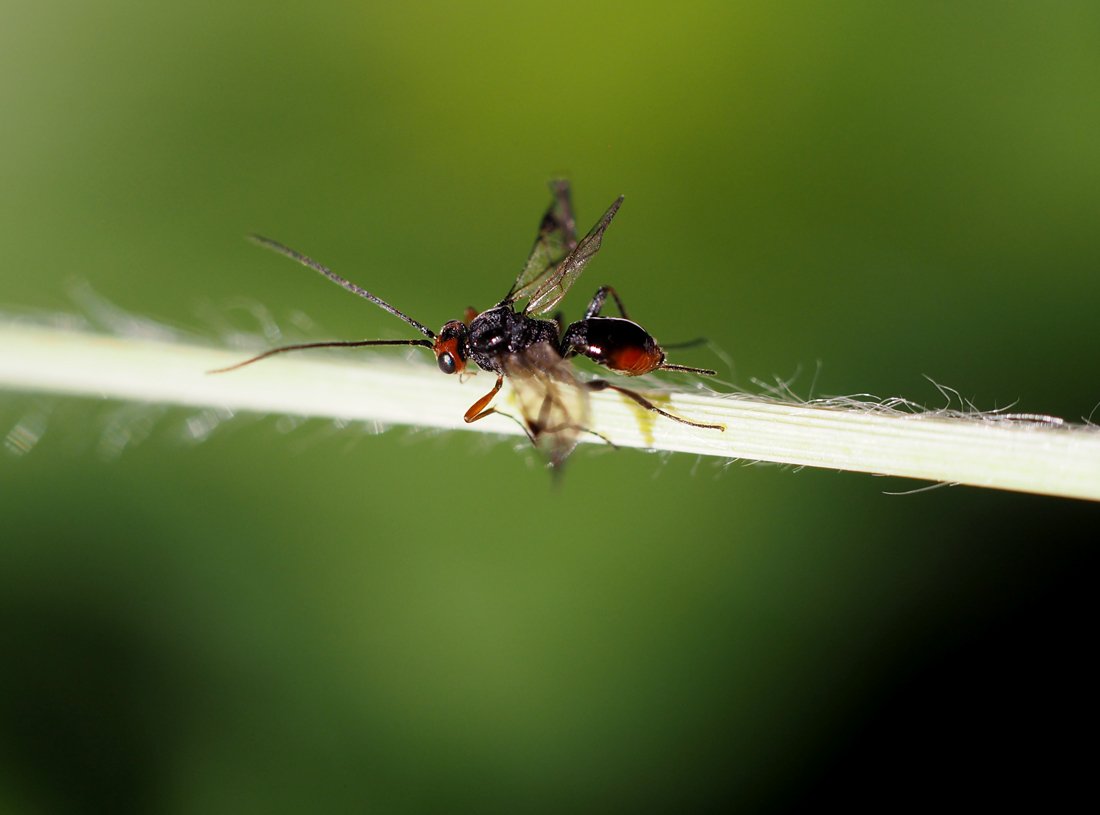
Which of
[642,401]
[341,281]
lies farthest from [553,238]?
[642,401]

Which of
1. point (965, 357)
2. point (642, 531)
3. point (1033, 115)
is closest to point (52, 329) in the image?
point (642, 531)

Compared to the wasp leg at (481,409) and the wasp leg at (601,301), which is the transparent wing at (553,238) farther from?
the wasp leg at (481,409)

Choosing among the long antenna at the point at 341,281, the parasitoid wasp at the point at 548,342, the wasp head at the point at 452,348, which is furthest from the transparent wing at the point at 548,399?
the long antenna at the point at 341,281

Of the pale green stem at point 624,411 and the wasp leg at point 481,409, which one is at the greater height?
the wasp leg at point 481,409

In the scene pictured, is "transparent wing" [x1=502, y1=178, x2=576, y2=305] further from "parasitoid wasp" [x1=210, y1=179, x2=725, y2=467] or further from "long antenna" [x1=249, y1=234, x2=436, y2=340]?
"long antenna" [x1=249, y1=234, x2=436, y2=340]

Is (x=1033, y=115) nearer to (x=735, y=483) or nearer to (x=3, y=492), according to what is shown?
(x=735, y=483)
